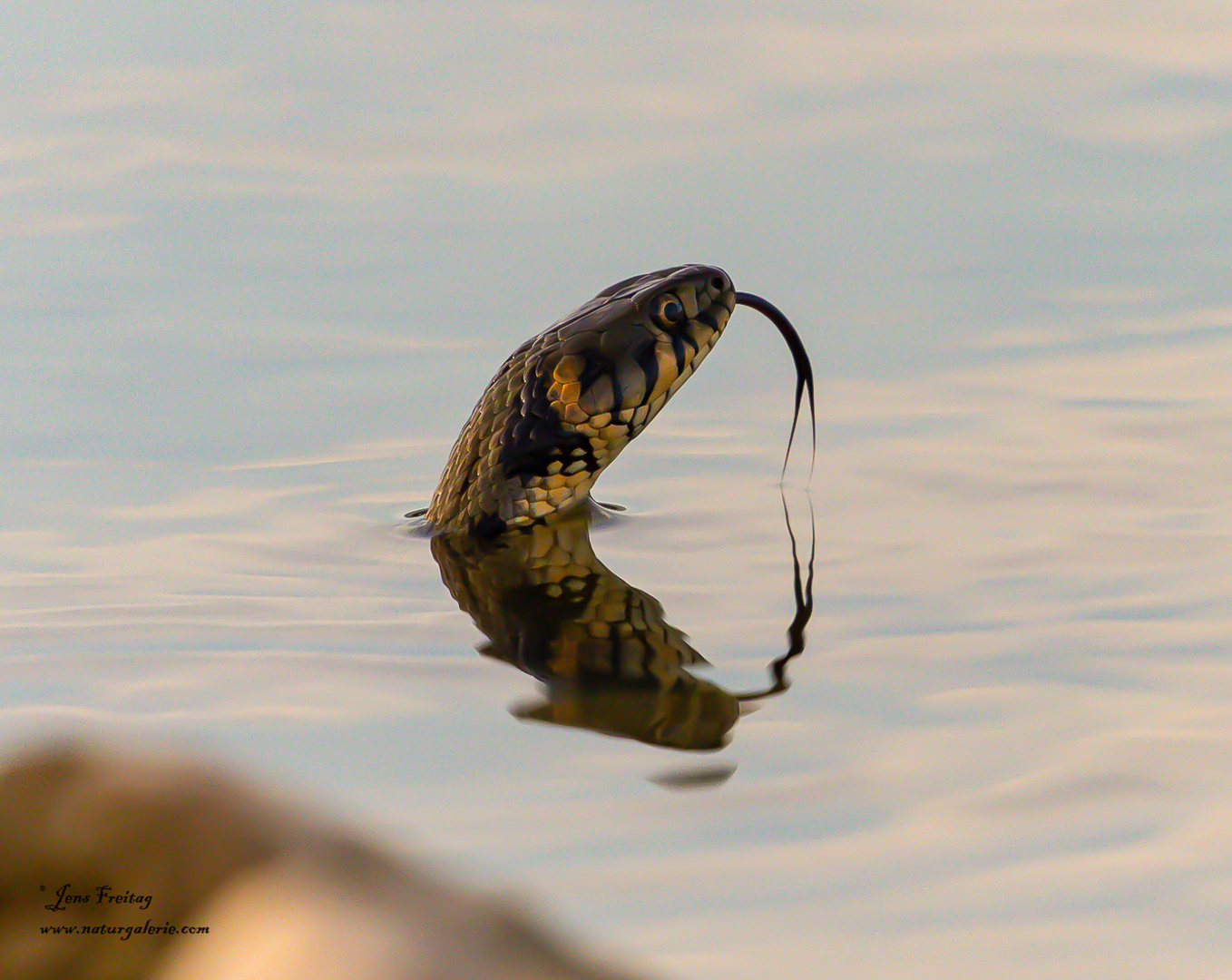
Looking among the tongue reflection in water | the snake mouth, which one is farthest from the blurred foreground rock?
the snake mouth

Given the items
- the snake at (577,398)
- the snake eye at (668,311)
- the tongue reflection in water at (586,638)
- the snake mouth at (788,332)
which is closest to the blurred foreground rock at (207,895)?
the tongue reflection in water at (586,638)

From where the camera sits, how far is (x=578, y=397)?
7.18m

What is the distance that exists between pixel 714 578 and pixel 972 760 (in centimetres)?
211

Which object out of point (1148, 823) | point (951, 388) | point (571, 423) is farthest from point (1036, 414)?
point (1148, 823)

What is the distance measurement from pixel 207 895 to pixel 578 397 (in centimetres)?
424

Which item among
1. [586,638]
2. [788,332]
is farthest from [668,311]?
[586,638]

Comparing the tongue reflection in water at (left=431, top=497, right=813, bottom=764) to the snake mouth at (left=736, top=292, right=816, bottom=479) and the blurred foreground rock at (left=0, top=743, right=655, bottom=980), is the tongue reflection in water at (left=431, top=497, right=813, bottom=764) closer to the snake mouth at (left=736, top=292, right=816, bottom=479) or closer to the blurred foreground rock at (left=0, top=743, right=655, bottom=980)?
the snake mouth at (left=736, top=292, right=816, bottom=479)

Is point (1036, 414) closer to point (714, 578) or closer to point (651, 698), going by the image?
point (714, 578)

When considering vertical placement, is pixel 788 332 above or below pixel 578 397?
above

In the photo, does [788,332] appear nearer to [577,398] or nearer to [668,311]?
[668,311]

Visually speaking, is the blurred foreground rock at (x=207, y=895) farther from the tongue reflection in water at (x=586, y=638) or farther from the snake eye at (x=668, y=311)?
the snake eye at (x=668, y=311)

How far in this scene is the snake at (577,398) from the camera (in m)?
7.20

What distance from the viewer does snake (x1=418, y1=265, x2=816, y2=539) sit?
7.20 meters

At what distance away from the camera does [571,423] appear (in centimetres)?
721
